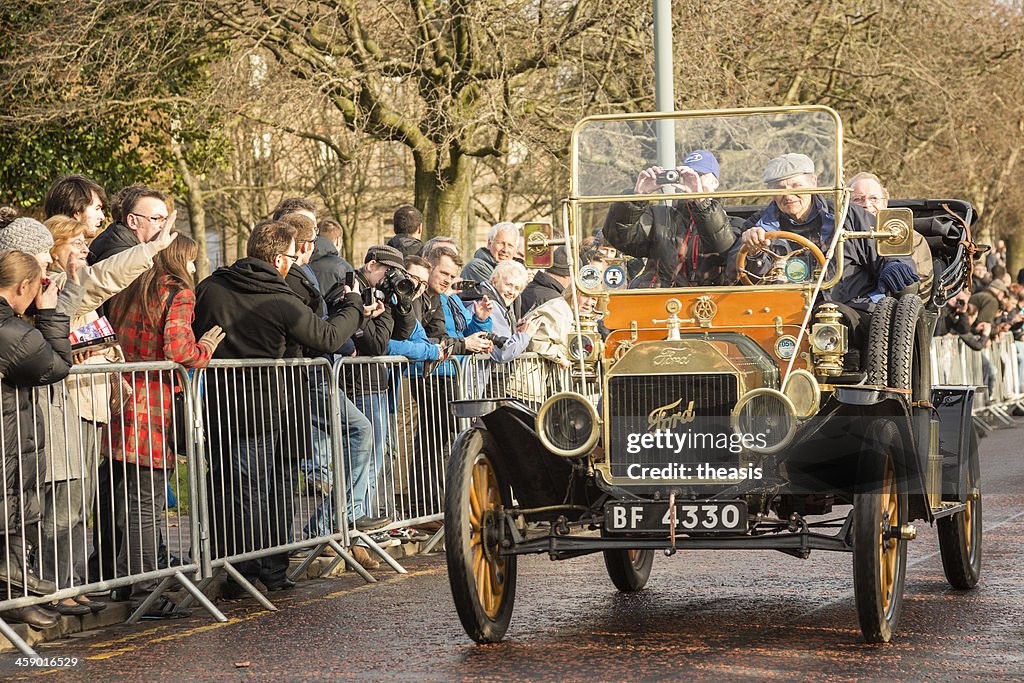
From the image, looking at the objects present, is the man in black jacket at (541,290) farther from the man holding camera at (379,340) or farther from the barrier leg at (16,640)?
the barrier leg at (16,640)

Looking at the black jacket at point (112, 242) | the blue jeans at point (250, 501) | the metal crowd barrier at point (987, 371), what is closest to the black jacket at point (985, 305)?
the metal crowd barrier at point (987, 371)

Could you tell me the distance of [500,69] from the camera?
1905 centimetres

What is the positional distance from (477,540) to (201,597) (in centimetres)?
177

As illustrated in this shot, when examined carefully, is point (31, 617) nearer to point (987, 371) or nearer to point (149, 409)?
point (149, 409)

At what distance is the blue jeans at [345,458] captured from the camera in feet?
32.0

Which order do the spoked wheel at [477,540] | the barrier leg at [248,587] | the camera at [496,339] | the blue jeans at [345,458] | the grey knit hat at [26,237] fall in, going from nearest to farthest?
the spoked wheel at [477,540] < the grey knit hat at [26,237] < the barrier leg at [248,587] < the blue jeans at [345,458] < the camera at [496,339]

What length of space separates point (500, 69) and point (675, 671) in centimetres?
1323

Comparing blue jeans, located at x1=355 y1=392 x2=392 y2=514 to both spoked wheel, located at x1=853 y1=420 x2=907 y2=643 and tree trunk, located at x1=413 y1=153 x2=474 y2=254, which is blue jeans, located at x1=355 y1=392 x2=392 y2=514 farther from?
tree trunk, located at x1=413 y1=153 x2=474 y2=254

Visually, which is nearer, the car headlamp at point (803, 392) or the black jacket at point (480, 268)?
the car headlamp at point (803, 392)

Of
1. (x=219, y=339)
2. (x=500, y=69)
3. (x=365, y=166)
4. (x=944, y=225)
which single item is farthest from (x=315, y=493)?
(x=365, y=166)

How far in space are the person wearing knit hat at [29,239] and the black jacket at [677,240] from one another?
2.63 m

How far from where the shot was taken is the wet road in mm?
6638

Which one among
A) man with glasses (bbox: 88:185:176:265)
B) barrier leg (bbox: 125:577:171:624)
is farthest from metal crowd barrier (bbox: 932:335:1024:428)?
barrier leg (bbox: 125:577:171:624)

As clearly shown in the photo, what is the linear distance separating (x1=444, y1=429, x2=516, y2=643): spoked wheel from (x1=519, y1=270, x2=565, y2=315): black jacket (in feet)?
17.6
